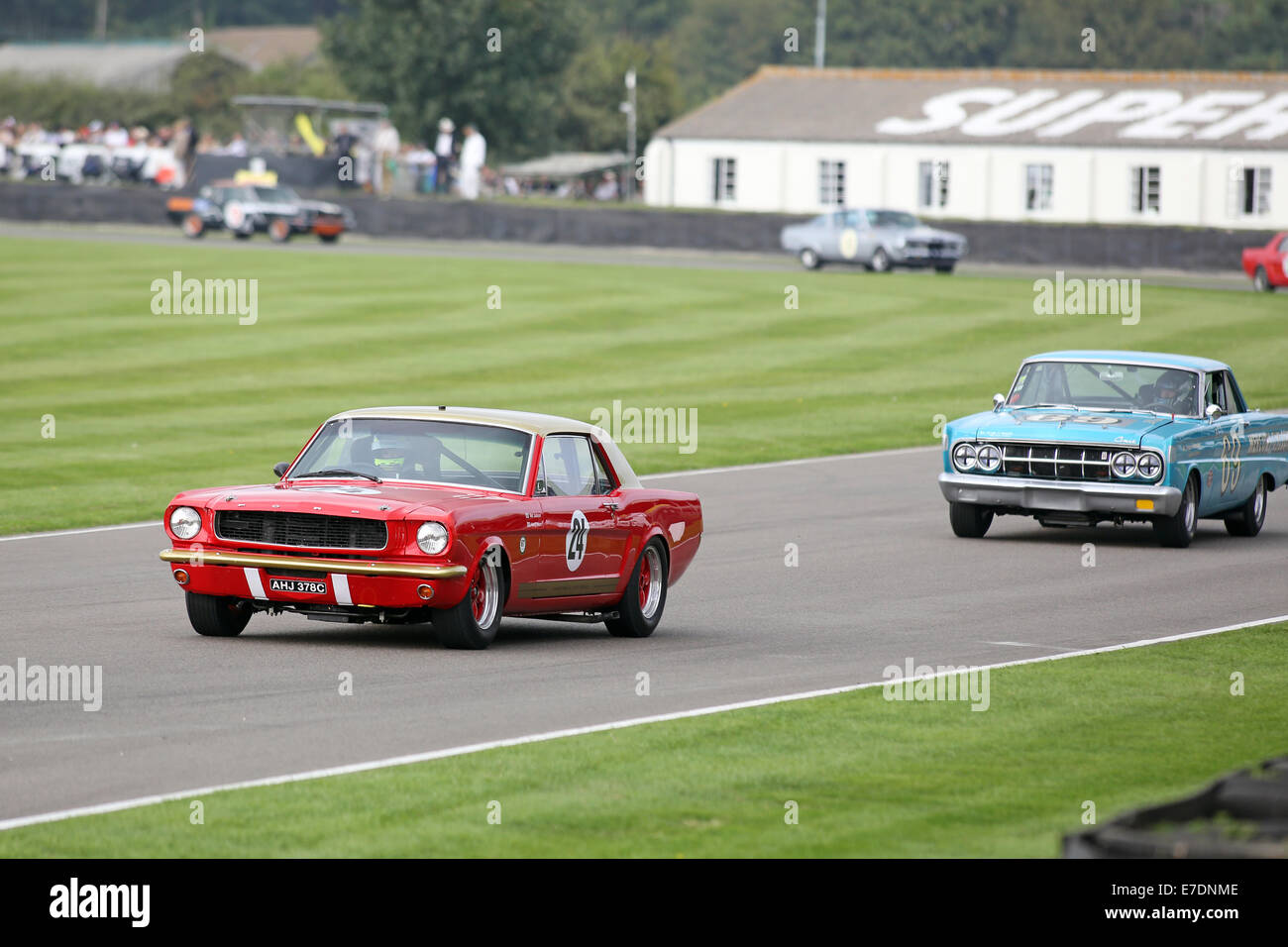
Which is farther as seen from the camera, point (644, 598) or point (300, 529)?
point (644, 598)

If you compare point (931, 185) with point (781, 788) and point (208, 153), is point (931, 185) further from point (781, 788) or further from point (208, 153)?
point (781, 788)

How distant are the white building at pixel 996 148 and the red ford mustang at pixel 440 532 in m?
53.2

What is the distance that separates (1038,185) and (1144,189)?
3481mm

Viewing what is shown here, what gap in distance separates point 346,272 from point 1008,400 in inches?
1068

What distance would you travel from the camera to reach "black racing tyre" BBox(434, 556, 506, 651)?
10.9 m

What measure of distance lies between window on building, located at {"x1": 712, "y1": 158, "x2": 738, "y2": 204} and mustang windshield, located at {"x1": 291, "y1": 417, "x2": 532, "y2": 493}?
6259 centimetres

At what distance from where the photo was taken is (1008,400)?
1772 centimetres

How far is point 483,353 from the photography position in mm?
31906

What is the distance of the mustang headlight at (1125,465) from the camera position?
53.6ft

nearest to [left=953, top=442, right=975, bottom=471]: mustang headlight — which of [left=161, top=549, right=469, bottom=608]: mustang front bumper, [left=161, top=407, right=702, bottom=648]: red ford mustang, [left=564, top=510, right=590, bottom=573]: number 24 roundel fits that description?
[left=161, top=407, right=702, bottom=648]: red ford mustang

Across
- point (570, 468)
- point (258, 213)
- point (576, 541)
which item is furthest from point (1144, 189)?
point (576, 541)

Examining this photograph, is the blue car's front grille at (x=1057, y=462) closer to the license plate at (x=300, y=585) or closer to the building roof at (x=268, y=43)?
the license plate at (x=300, y=585)

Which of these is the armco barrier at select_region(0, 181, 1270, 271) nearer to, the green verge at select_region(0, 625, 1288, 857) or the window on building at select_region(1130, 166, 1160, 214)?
the window on building at select_region(1130, 166, 1160, 214)

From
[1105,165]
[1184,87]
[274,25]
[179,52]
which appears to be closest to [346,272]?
[1105,165]
